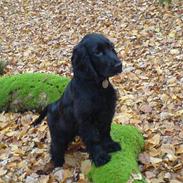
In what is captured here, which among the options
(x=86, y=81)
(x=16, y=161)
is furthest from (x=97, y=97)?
(x=16, y=161)

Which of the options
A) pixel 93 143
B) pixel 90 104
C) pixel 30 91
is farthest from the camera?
pixel 30 91

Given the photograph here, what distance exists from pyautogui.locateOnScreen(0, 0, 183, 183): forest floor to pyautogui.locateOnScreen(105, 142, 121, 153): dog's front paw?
30cm

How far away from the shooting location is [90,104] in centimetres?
382

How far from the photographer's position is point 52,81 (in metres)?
5.94

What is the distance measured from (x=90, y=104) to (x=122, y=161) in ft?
2.21

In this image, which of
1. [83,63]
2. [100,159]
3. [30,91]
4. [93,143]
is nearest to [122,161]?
[100,159]

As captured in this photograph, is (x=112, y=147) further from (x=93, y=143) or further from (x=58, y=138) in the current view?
(x=58, y=138)

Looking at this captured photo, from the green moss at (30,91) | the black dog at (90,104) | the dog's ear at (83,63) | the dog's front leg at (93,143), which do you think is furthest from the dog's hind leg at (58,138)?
the green moss at (30,91)

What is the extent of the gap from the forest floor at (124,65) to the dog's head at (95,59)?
3.68 ft

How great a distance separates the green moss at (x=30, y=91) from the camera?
5855 millimetres

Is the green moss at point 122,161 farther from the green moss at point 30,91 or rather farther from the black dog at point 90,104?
the green moss at point 30,91

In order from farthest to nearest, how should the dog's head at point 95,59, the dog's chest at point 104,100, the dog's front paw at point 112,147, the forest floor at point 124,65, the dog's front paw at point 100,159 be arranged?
1. the forest floor at point 124,65
2. the dog's front paw at point 112,147
3. the dog's front paw at point 100,159
4. the dog's chest at point 104,100
5. the dog's head at point 95,59

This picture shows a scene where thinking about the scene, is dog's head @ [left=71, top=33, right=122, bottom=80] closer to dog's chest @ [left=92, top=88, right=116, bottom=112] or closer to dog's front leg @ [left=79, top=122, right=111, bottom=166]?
dog's chest @ [left=92, top=88, right=116, bottom=112]

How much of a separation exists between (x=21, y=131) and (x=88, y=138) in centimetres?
180
